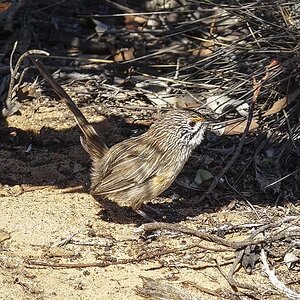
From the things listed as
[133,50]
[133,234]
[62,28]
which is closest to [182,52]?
[133,50]

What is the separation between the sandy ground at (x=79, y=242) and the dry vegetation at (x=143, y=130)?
1 cm

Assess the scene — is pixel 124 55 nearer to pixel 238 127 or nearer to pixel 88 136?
pixel 238 127

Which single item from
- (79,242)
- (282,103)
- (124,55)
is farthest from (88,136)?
(124,55)

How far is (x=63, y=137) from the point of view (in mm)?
7531

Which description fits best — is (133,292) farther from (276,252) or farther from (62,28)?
(62,28)

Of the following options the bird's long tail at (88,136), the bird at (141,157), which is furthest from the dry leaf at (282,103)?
the bird's long tail at (88,136)

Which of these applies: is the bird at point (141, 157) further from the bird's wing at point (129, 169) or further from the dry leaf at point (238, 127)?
the dry leaf at point (238, 127)

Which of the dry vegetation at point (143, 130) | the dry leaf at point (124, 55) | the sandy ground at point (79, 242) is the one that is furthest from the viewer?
the dry leaf at point (124, 55)

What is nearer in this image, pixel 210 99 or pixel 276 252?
pixel 276 252

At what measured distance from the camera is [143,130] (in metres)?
7.70

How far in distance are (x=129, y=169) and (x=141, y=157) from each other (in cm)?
14

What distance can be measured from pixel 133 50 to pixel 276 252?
127 inches

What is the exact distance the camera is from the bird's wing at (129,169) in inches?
Result: 248

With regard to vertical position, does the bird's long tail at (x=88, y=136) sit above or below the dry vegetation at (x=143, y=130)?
above
